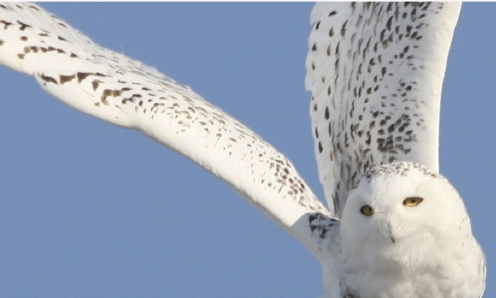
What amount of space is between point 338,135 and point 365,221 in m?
1.56

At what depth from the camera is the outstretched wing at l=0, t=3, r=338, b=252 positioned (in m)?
8.53

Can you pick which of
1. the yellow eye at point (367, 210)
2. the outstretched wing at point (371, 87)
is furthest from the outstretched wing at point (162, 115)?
the yellow eye at point (367, 210)

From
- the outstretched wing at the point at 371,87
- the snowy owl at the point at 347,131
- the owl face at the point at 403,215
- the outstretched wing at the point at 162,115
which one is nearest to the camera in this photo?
the owl face at the point at 403,215

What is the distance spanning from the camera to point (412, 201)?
7801 mm

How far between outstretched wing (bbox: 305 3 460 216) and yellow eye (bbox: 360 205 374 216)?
1115mm

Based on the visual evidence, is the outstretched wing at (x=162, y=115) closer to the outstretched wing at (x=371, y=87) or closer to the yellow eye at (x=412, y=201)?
the outstretched wing at (x=371, y=87)

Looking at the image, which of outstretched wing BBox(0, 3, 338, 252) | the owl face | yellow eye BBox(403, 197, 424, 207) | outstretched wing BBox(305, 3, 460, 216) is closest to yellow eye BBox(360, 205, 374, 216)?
the owl face

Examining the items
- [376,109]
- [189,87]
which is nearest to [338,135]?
[376,109]

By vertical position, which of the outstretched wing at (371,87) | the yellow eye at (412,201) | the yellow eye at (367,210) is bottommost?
the yellow eye at (367,210)

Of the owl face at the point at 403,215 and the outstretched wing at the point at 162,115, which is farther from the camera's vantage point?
the outstretched wing at the point at 162,115

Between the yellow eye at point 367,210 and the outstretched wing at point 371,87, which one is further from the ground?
the outstretched wing at point 371,87

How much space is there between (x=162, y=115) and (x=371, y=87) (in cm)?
131

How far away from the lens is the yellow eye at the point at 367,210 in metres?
7.84

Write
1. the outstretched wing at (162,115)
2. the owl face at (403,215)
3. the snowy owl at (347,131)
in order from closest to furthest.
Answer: the owl face at (403,215), the snowy owl at (347,131), the outstretched wing at (162,115)
